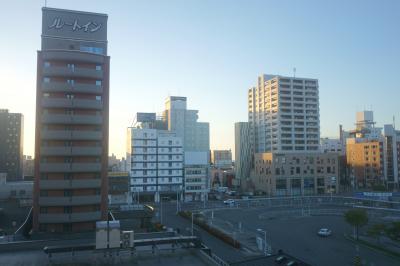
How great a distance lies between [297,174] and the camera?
106 m

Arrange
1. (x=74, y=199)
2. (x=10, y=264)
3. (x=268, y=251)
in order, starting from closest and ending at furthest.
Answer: (x=10, y=264) < (x=268, y=251) < (x=74, y=199)

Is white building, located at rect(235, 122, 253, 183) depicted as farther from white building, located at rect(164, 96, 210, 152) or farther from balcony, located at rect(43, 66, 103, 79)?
balcony, located at rect(43, 66, 103, 79)

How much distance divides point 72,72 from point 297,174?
2994 inches

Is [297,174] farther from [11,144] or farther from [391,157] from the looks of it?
[11,144]

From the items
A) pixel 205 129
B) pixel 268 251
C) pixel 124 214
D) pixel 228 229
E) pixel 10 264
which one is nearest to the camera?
pixel 10 264

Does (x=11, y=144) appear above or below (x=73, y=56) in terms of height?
below

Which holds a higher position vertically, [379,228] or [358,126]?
[358,126]

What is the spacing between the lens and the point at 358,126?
507ft

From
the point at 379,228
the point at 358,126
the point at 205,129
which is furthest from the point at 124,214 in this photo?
the point at 358,126

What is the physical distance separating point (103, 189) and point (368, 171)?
10978cm

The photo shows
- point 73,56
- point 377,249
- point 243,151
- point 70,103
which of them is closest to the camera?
point 377,249

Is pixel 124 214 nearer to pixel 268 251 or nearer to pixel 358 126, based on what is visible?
pixel 268 251

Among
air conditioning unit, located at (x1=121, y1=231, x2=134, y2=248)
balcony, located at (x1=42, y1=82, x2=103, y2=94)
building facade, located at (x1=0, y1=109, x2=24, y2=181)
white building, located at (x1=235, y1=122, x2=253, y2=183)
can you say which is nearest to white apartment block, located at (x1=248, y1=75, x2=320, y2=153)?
white building, located at (x1=235, y1=122, x2=253, y2=183)

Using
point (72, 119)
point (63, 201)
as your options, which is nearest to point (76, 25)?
point (72, 119)
